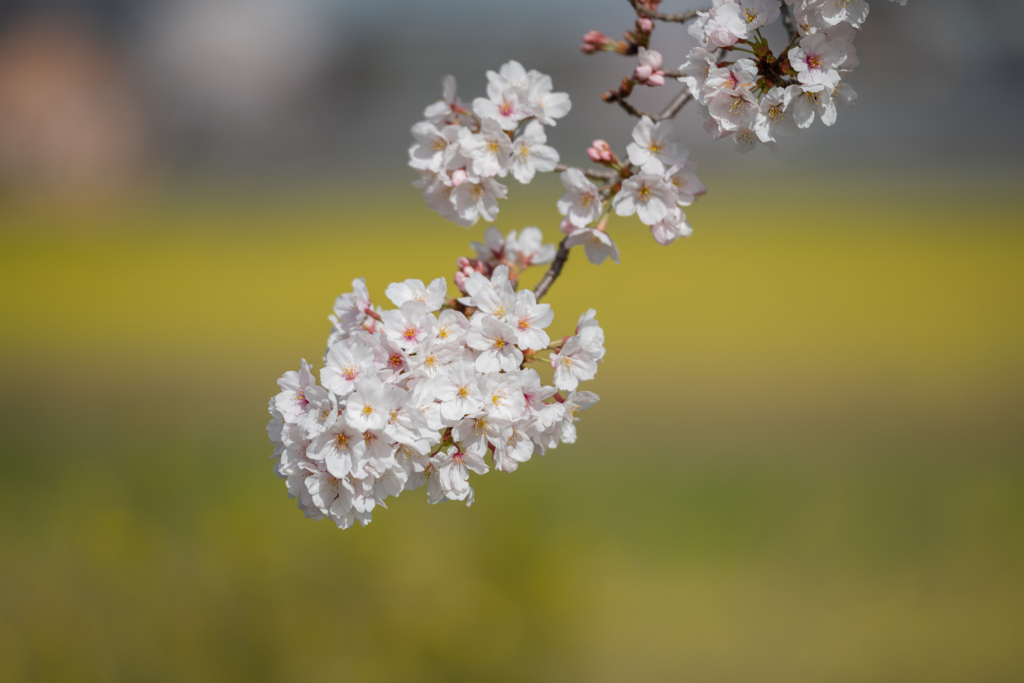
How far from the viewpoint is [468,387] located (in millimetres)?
575

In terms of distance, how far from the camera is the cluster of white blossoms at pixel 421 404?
56cm

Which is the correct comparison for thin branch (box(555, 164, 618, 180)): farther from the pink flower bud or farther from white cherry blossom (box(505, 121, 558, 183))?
the pink flower bud

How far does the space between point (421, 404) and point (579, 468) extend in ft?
11.8

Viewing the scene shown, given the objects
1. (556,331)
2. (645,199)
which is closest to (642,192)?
(645,199)

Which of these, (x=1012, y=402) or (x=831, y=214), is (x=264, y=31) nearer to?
(x=831, y=214)

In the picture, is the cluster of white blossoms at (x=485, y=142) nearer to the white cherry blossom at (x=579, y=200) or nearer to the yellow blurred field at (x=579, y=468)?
the white cherry blossom at (x=579, y=200)

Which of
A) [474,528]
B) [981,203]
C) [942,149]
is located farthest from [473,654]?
[942,149]

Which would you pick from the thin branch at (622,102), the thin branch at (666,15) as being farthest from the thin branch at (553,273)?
the thin branch at (666,15)

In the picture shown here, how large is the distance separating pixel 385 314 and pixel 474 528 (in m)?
1.92

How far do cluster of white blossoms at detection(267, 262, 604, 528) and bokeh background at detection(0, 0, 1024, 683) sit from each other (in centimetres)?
155

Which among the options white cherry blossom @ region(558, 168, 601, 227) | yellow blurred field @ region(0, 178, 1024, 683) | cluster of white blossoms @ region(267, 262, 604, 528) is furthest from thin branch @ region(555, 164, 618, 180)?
yellow blurred field @ region(0, 178, 1024, 683)

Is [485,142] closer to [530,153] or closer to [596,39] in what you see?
[530,153]

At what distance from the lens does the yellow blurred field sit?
6.70 feet

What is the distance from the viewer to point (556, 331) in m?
4.55
